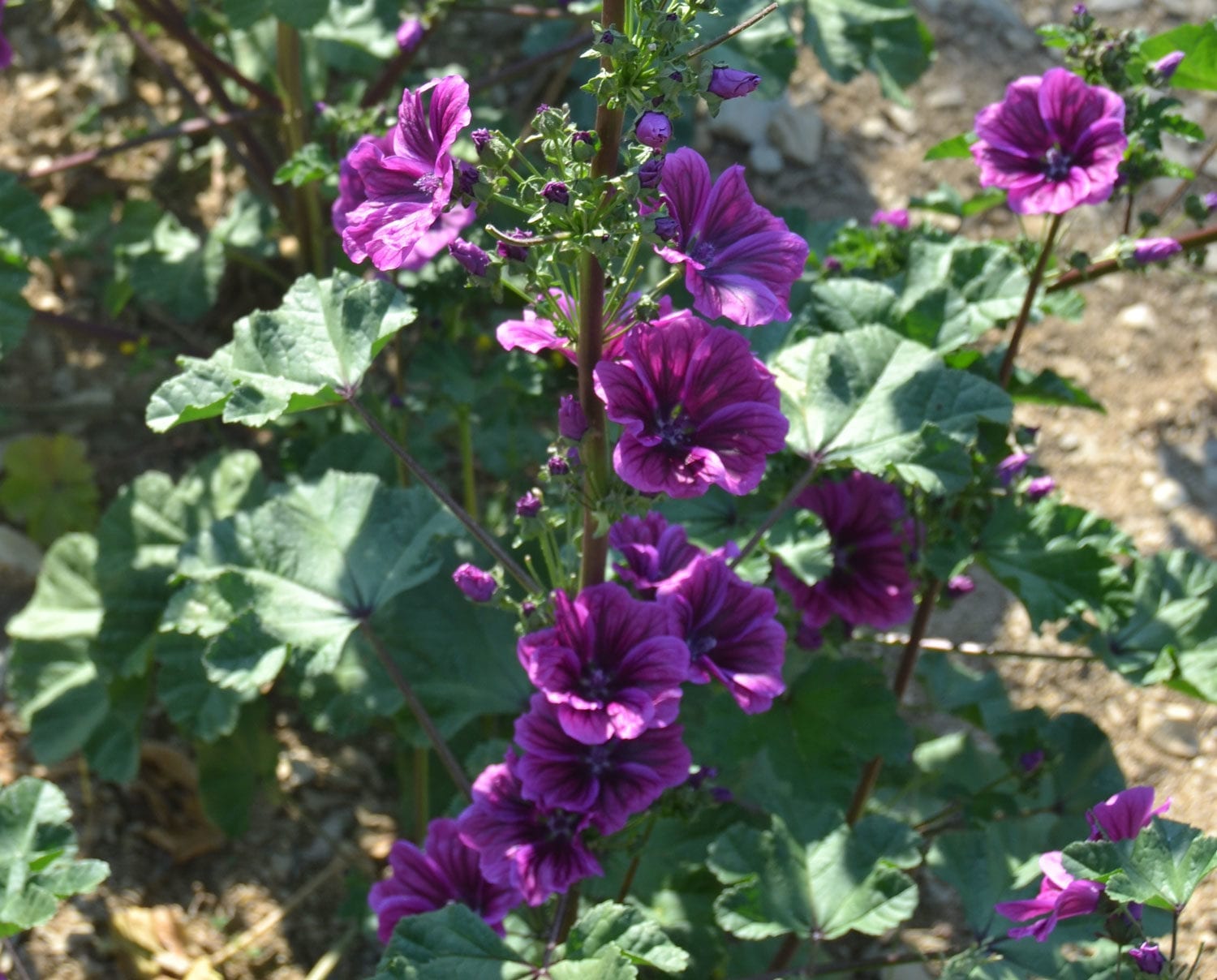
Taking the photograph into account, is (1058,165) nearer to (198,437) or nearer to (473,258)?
(473,258)

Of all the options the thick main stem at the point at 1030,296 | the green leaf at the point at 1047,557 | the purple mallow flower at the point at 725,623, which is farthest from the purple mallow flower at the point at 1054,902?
the thick main stem at the point at 1030,296

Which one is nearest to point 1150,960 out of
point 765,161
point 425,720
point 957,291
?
point 425,720

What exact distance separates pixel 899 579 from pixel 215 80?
6.39 ft

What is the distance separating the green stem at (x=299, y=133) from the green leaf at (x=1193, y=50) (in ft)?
5.64

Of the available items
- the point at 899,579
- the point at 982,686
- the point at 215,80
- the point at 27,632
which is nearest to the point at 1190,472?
the point at 982,686

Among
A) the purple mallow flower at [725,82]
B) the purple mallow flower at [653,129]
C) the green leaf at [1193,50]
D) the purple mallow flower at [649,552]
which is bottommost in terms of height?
the purple mallow flower at [649,552]

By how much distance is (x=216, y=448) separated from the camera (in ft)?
11.8

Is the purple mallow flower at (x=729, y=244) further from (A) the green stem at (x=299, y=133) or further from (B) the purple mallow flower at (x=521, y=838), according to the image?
(A) the green stem at (x=299, y=133)

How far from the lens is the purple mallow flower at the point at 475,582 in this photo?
184 centimetres

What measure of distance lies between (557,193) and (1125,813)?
3.66ft

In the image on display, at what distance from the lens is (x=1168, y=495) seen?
11.6ft

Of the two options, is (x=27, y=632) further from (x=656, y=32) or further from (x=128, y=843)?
(x=656, y=32)

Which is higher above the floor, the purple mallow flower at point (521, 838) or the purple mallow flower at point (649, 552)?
the purple mallow flower at point (649, 552)

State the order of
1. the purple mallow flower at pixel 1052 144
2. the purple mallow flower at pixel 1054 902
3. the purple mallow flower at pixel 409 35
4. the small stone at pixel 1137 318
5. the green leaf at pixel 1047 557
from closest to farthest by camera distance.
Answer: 1. the purple mallow flower at pixel 1054 902
2. the purple mallow flower at pixel 1052 144
3. the green leaf at pixel 1047 557
4. the purple mallow flower at pixel 409 35
5. the small stone at pixel 1137 318
